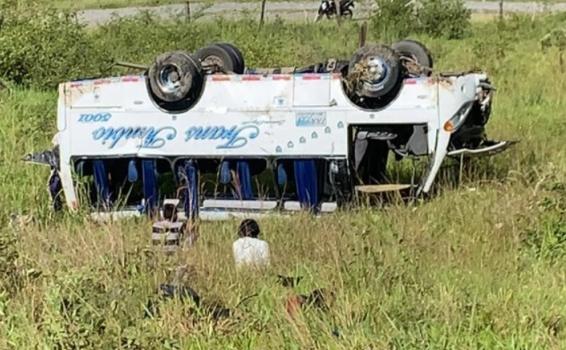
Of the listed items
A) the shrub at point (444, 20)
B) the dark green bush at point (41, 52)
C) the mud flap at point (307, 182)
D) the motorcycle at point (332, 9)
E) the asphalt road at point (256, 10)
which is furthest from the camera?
the asphalt road at point (256, 10)

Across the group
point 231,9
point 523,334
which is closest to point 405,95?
point 523,334

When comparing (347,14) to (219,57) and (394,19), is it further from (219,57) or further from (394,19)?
(219,57)

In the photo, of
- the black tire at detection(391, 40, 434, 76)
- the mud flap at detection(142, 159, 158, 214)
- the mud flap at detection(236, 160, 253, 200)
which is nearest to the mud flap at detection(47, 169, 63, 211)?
the mud flap at detection(142, 159, 158, 214)

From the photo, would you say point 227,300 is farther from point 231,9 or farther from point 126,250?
point 231,9

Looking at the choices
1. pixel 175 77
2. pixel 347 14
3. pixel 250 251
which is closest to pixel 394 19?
pixel 347 14

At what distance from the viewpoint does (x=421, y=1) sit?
25828mm

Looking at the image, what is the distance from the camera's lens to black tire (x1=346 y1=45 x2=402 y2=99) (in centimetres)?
880

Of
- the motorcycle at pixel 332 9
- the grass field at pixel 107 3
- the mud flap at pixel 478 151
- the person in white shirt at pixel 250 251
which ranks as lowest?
the person in white shirt at pixel 250 251

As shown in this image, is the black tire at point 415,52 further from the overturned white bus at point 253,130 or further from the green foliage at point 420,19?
the green foliage at point 420,19

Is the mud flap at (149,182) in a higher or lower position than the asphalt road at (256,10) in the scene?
lower

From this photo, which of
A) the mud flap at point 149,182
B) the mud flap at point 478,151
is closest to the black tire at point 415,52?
the mud flap at point 478,151

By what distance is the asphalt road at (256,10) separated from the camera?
3131cm

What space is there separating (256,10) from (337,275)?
2829 cm

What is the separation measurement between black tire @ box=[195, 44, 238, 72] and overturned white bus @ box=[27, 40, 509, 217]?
1.02 meters
